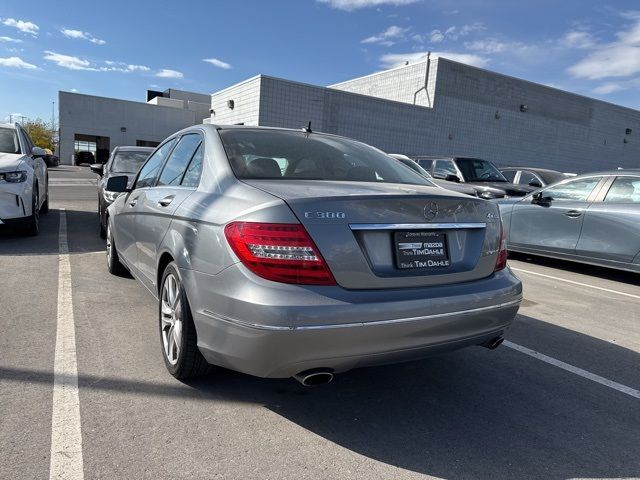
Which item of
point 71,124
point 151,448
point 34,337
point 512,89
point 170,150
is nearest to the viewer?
point 151,448

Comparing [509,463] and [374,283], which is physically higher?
[374,283]

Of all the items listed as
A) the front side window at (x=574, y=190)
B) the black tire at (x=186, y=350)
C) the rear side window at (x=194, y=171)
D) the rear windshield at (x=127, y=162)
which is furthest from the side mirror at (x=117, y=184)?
the front side window at (x=574, y=190)

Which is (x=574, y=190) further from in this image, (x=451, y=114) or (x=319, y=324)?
(x=451, y=114)

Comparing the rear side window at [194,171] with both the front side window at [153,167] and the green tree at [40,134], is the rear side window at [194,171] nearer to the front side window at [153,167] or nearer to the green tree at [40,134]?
the front side window at [153,167]

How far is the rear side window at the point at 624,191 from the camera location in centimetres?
686

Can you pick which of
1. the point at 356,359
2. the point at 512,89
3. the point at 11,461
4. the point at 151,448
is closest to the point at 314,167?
the point at 356,359

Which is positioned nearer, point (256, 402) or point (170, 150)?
point (256, 402)

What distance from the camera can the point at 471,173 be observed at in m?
12.0

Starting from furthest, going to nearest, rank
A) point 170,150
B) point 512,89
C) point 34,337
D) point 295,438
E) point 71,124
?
point 71,124
point 512,89
point 170,150
point 34,337
point 295,438

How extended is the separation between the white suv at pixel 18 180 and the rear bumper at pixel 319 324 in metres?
5.79

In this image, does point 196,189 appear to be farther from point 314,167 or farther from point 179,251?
point 314,167

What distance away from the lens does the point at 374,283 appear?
2.47m

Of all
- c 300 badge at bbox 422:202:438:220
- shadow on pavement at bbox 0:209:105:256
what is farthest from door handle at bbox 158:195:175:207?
shadow on pavement at bbox 0:209:105:256

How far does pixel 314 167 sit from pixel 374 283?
3.83ft
